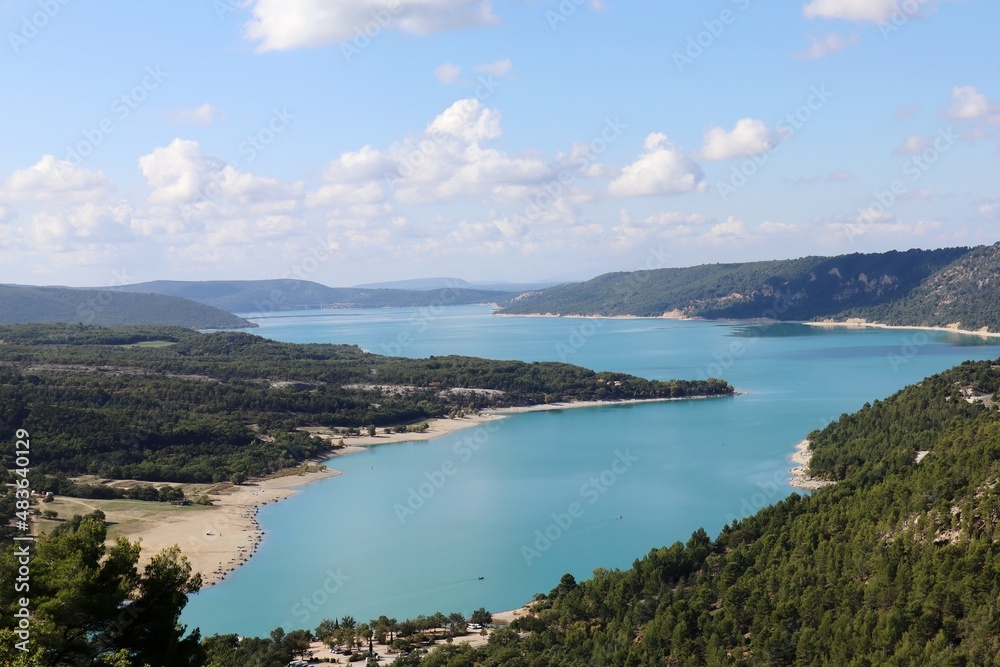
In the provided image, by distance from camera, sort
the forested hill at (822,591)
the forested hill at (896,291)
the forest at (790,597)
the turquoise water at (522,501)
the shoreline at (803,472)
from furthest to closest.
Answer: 1. the forested hill at (896,291)
2. the shoreline at (803,472)
3. the turquoise water at (522,501)
4. the forested hill at (822,591)
5. the forest at (790,597)

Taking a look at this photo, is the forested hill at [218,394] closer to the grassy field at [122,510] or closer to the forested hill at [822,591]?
the grassy field at [122,510]

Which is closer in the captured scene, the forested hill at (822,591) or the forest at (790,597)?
the forest at (790,597)

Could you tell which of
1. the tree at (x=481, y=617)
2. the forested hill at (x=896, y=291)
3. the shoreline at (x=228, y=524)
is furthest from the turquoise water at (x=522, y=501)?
the forested hill at (x=896, y=291)

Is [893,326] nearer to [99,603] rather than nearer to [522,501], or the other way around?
[522,501]

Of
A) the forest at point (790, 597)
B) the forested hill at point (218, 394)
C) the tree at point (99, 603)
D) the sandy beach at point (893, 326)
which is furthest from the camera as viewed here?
the sandy beach at point (893, 326)

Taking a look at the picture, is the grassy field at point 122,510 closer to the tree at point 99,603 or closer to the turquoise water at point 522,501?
the turquoise water at point 522,501

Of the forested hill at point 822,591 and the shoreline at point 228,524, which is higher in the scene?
the forested hill at point 822,591

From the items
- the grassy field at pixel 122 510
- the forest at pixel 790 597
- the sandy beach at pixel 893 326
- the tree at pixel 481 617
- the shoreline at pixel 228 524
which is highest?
the sandy beach at pixel 893 326
